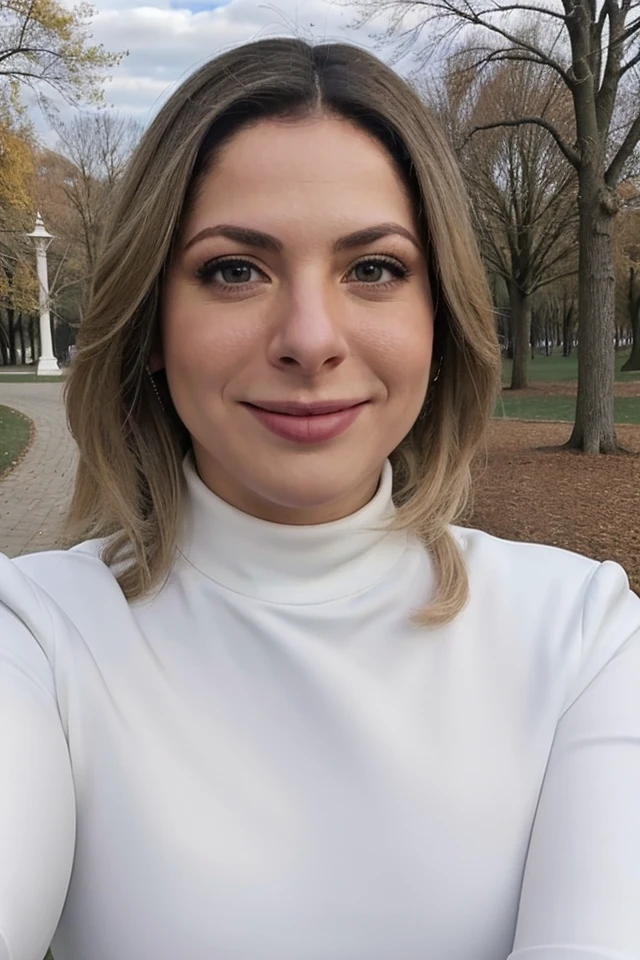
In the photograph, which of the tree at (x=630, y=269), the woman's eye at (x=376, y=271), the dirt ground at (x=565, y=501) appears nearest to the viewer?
the woman's eye at (x=376, y=271)

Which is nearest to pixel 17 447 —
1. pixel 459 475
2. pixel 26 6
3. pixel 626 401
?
pixel 26 6

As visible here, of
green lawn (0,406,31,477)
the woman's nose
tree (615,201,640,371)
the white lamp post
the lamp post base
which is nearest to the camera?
the woman's nose

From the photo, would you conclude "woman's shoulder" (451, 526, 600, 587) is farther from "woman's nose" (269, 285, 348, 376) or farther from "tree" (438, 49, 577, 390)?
"tree" (438, 49, 577, 390)

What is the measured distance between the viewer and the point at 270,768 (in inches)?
55.0

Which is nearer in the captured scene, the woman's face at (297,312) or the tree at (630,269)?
the woman's face at (297,312)

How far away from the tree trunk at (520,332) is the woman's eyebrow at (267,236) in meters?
28.4

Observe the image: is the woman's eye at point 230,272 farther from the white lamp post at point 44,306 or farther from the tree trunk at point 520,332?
the white lamp post at point 44,306

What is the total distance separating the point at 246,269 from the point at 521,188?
27.7m

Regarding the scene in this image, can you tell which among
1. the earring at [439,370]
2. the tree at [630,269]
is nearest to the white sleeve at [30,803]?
the earring at [439,370]

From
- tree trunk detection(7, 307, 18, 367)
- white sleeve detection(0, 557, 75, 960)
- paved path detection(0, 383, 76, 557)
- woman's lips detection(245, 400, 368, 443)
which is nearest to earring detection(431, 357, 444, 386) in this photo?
woman's lips detection(245, 400, 368, 443)

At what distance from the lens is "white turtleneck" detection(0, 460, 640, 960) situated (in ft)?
4.18

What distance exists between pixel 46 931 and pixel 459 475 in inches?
48.0

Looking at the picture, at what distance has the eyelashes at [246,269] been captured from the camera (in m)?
1.44

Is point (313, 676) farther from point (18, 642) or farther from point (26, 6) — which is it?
point (26, 6)
